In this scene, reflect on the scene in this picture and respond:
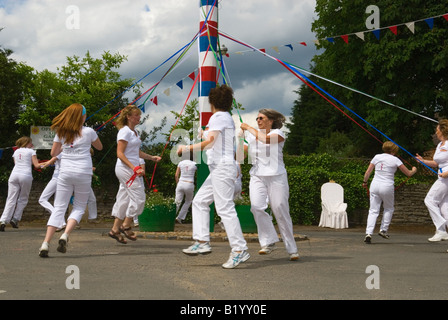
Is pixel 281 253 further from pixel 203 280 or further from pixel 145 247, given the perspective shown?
pixel 203 280

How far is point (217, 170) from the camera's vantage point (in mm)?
6551

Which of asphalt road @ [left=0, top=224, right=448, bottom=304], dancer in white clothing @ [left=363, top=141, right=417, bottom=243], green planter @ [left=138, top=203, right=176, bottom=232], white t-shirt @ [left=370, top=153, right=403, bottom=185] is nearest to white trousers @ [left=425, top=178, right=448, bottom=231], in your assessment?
asphalt road @ [left=0, top=224, right=448, bottom=304]

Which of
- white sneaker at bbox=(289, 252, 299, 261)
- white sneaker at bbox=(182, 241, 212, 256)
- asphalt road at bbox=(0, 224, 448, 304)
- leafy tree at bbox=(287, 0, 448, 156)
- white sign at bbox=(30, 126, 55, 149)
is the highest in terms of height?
leafy tree at bbox=(287, 0, 448, 156)

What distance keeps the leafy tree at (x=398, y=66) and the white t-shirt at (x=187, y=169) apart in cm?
867

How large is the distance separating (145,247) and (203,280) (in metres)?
3.41

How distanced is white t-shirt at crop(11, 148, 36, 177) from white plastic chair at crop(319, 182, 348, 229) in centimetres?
871

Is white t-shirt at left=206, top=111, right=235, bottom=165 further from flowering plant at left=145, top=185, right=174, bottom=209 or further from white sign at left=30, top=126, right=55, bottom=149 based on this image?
white sign at left=30, top=126, right=55, bottom=149

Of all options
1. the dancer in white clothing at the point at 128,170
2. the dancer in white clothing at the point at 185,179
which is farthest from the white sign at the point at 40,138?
the dancer in white clothing at the point at 128,170

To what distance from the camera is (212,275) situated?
5.93 m

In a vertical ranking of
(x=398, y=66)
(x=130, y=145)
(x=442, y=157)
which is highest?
(x=398, y=66)

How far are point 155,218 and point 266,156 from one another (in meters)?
4.87

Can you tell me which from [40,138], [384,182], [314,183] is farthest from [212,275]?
[40,138]

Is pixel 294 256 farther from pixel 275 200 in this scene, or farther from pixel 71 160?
pixel 71 160

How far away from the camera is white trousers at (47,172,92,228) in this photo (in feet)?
24.6
